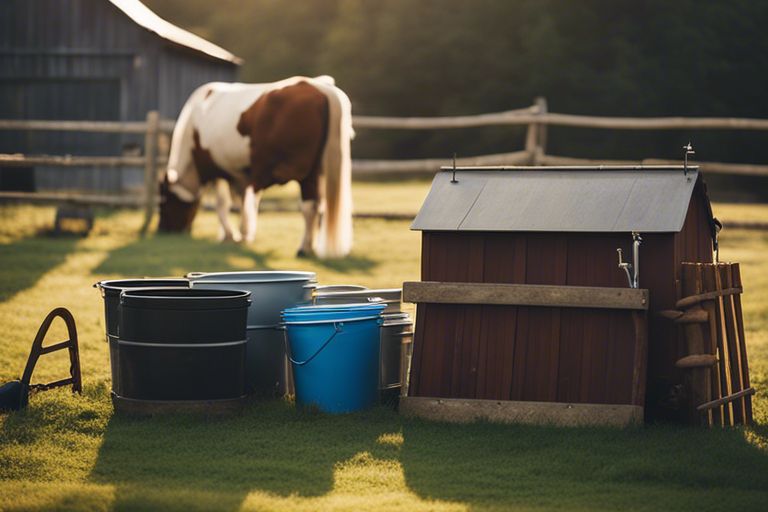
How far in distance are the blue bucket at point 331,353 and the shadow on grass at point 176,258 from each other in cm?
618

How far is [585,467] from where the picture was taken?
5777mm

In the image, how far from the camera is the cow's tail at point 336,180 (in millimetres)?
14203

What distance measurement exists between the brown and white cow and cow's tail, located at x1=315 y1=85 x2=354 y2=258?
13 millimetres

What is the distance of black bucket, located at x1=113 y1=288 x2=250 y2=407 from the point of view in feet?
21.6

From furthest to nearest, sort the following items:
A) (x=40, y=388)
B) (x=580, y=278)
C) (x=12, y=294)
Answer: (x=12, y=294), (x=40, y=388), (x=580, y=278)

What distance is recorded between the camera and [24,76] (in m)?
25.7

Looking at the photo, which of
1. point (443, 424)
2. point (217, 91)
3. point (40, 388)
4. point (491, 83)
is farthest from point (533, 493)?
point (491, 83)

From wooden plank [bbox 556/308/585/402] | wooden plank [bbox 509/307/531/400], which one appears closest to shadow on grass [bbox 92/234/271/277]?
wooden plank [bbox 509/307/531/400]

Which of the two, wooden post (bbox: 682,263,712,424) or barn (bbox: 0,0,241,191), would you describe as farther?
barn (bbox: 0,0,241,191)

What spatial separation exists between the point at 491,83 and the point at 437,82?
11.9 ft

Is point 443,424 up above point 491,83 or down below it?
below

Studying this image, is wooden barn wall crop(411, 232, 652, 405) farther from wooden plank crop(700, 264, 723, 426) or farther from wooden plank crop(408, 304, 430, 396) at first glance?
wooden plank crop(700, 264, 723, 426)

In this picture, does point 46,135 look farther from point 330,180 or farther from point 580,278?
point 580,278

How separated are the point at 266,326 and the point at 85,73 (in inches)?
769
